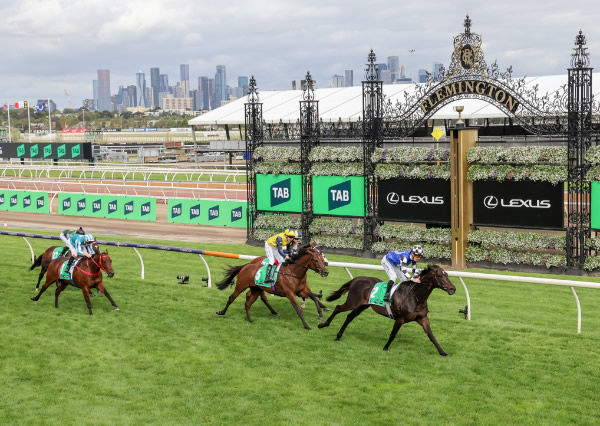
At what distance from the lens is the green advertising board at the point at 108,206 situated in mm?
26719

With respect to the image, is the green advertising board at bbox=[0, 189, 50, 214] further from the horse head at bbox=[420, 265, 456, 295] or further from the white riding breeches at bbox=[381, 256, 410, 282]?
the horse head at bbox=[420, 265, 456, 295]

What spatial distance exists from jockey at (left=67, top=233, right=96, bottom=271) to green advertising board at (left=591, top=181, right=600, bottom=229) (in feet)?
33.8

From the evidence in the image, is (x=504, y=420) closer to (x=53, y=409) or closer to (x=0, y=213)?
(x=53, y=409)

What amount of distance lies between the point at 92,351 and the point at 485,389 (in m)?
5.17

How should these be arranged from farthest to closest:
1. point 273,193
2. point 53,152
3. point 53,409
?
1. point 53,152
2. point 273,193
3. point 53,409

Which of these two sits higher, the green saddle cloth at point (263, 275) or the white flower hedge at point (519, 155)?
the white flower hedge at point (519, 155)

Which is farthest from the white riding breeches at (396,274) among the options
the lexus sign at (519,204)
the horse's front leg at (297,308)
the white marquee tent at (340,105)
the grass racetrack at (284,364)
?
the white marquee tent at (340,105)

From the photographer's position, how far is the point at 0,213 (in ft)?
99.6

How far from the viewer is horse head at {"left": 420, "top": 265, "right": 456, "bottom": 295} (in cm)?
923

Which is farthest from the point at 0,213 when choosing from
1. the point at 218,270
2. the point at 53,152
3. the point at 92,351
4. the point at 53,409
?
the point at 53,409

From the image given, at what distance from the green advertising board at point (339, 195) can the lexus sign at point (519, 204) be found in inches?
129

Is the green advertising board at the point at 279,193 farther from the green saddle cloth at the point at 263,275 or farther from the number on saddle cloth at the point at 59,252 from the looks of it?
the green saddle cloth at the point at 263,275

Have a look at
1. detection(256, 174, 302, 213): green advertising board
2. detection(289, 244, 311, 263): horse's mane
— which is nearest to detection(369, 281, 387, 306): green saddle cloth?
detection(289, 244, 311, 263): horse's mane

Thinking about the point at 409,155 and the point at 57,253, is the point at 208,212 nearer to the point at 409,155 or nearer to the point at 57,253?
the point at 409,155
